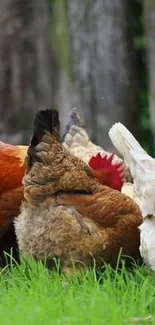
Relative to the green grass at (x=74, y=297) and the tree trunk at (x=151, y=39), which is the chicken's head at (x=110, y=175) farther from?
the tree trunk at (x=151, y=39)

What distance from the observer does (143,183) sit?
21.8 ft

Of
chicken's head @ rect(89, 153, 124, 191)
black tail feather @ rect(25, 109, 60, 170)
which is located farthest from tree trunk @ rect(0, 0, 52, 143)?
black tail feather @ rect(25, 109, 60, 170)

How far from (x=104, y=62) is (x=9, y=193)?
5.48 metres

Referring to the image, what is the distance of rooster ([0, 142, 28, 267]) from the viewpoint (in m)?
7.10

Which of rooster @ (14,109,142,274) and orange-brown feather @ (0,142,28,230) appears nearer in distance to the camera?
rooster @ (14,109,142,274)

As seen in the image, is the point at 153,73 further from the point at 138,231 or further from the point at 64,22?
the point at 138,231

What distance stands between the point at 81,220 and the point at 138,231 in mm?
423

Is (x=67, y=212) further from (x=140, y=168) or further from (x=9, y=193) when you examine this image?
(x=9, y=193)

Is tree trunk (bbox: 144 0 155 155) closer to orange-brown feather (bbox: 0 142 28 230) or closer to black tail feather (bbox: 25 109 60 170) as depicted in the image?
orange-brown feather (bbox: 0 142 28 230)

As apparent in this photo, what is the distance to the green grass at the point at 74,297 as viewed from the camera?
5484mm

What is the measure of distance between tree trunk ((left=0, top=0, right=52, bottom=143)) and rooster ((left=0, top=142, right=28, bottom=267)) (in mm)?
5678

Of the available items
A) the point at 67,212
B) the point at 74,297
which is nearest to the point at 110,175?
the point at 67,212

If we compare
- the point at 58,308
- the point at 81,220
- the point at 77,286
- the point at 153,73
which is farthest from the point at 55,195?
the point at 153,73

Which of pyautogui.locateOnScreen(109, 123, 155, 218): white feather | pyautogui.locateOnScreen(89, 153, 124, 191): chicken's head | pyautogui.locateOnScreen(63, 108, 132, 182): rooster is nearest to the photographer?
pyautogui.locateOnScreen(109, 123, 155, 218): white feather
